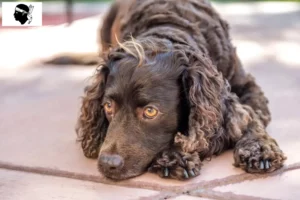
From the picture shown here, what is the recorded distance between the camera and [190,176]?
3.01m

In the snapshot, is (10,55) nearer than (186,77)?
No

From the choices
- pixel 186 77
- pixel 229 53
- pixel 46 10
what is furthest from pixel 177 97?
pixel 46 10

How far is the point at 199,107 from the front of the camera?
3.05m

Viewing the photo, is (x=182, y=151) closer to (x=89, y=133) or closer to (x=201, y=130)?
(x=201, y=130)

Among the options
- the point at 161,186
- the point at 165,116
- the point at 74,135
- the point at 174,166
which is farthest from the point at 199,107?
the point at 74,135

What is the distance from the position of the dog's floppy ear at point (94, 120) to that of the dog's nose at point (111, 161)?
1.36 ft

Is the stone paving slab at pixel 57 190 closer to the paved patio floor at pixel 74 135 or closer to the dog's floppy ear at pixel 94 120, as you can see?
the paved patio floor at pixel 74 135

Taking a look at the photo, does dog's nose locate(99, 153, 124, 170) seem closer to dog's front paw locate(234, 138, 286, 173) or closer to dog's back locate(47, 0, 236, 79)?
dog's front paw locate(234, 138, 286, 173)

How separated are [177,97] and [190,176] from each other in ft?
1.33

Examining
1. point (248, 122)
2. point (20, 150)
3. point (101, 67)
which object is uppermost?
point (101, 67)

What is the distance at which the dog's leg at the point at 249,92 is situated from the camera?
3.72 metres

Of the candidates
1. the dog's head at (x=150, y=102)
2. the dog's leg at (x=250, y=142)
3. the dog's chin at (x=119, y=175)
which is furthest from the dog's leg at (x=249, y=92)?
the dog's chin at (x=119, y=175)

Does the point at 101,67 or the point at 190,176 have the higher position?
the point at 101,67

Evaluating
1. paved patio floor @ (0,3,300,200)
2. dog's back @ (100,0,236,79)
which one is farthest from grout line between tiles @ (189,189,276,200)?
dog's back @ (100,0,236,79)
